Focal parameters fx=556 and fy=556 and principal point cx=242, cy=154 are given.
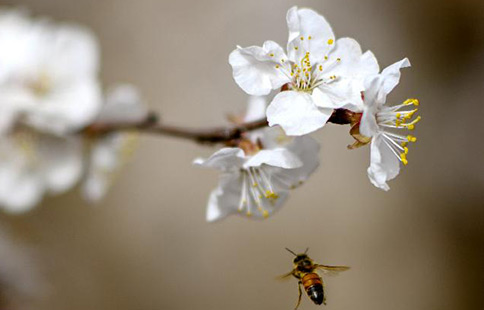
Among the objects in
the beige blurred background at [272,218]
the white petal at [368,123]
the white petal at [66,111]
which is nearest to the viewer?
the white petal at [368,123]

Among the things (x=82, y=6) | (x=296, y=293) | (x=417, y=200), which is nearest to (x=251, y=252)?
(x=296, y=293)

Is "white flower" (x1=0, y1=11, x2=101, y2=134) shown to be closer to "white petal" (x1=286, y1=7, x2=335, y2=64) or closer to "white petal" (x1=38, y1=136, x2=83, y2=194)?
"white petal" (x1=38, y1=136, x2=83, y2=194)

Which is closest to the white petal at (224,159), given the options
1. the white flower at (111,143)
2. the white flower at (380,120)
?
Answer: the white flower at (380,120)

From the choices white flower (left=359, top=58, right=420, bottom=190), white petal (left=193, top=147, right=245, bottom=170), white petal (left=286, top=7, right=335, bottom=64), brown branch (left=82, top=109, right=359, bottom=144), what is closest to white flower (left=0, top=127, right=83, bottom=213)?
brown branch (left=82, top=109, right=359, bottom=144)

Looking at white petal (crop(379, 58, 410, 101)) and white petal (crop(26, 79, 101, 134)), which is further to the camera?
white petal (crop(26, 79, 101, 134))

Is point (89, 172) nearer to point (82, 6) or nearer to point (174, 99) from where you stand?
point (174, 99)

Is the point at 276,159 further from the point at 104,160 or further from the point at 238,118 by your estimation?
the point at 104,160

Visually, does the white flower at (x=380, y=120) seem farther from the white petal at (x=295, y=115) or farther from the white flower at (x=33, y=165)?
the white flower at (x=33, y=165)
